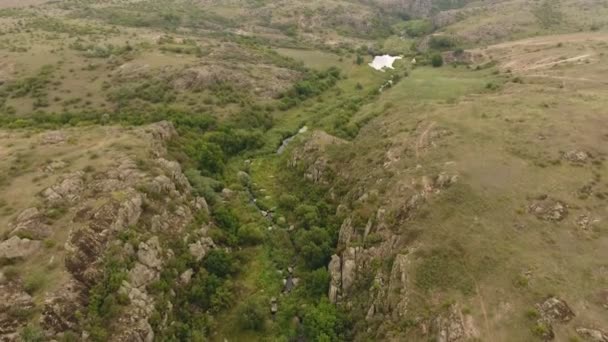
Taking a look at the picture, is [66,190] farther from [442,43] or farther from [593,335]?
[442,43]

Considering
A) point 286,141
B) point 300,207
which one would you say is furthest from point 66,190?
point 286,141

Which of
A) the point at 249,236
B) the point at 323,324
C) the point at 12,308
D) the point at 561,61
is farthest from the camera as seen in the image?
the point at 561,61

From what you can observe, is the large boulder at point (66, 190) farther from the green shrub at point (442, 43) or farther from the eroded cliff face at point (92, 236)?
the green shrub at point (442, 43)

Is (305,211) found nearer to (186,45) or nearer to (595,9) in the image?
(186,45)

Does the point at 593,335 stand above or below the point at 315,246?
above

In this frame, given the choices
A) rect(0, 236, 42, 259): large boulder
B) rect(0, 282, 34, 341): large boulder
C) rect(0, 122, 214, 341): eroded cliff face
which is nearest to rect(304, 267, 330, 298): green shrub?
rect(0, 122, 214, 341): eroded cliff face

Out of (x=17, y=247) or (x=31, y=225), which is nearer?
(x=17, y=247)

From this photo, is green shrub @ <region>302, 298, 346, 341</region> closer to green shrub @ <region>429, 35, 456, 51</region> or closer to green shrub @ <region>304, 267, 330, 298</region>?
green shrub @ <region>304, 267, 330, 298</region>

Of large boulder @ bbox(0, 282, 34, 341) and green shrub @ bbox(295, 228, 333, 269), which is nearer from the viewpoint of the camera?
large boulder @ bbox(0, 282, 34, 341)
